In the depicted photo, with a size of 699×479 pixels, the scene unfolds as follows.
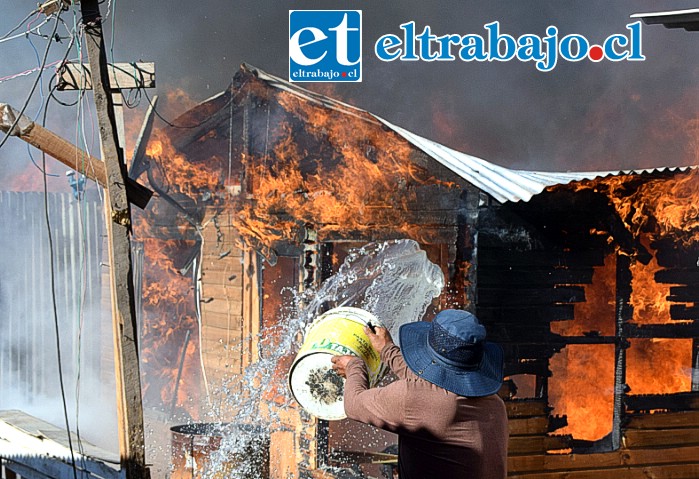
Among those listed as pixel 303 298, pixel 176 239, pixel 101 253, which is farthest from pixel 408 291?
pixel 101 253

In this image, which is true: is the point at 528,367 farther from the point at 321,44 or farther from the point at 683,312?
the point at 321,44

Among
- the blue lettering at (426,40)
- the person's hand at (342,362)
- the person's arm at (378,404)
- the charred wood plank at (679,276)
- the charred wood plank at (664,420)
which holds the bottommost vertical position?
the charred wood plank at (664,420)

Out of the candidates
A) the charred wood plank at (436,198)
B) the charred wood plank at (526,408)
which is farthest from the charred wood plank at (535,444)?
the charred wood plank at (436,198)

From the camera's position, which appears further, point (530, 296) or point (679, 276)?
point (679, 276)

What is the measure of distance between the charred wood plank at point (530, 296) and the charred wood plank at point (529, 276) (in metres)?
0.07

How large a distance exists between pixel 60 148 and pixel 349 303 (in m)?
5.08

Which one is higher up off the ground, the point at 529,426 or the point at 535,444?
the point at 529,426

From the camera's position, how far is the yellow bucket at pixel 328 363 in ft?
15.5

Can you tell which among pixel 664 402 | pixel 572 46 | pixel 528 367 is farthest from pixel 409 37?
pixel 664 402

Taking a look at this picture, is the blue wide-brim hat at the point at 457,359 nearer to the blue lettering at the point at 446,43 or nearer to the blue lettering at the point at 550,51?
the blue lettering at the point at 446,43

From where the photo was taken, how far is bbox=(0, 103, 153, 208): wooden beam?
4.76 metres

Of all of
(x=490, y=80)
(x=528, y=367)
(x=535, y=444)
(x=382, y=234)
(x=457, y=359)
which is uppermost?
(x=490, y=80)

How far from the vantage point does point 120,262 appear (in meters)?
4.80

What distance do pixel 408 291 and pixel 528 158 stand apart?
332 inches
